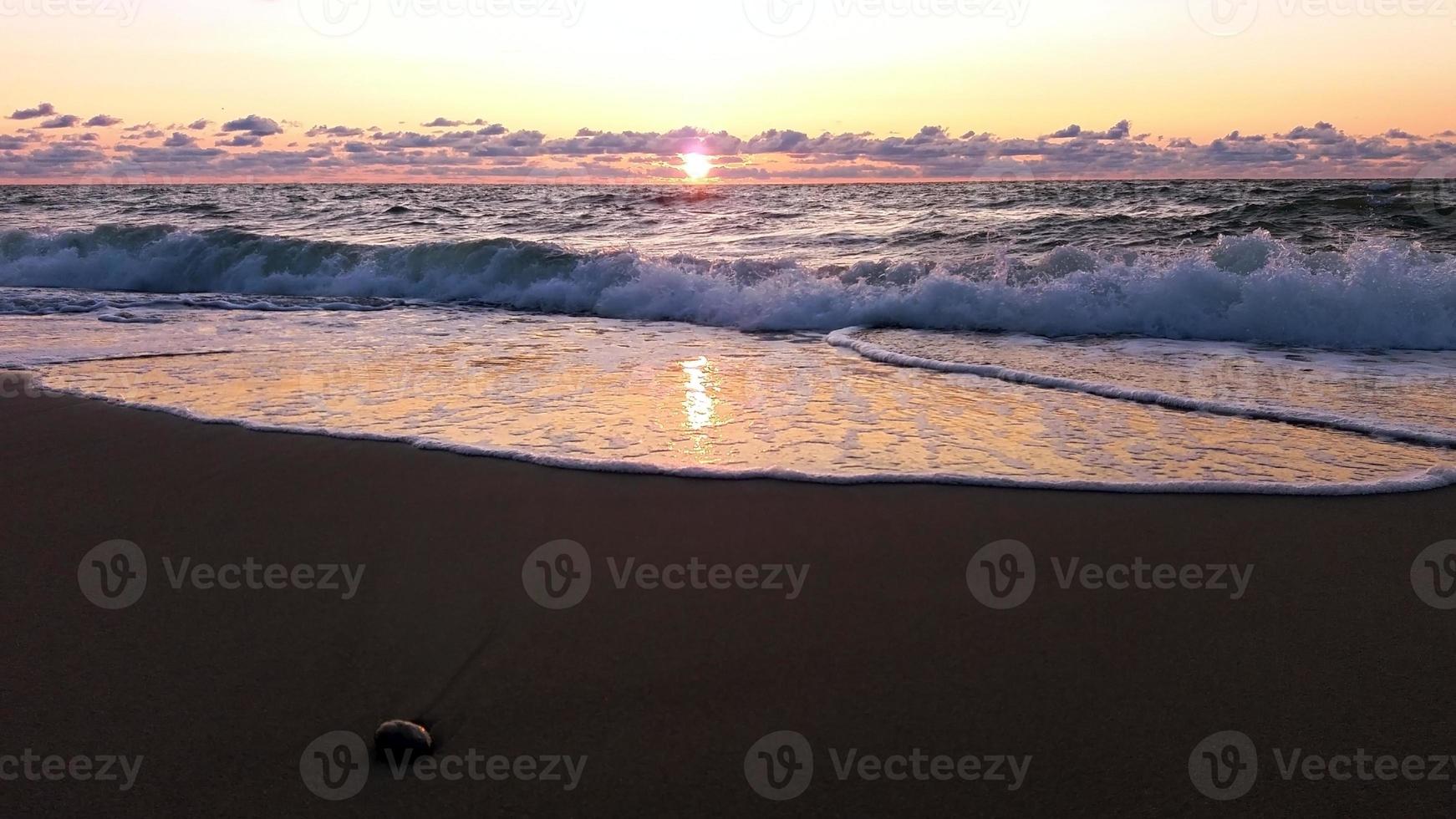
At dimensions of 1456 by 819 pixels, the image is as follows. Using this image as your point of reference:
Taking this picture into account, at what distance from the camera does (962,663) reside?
9.90ft

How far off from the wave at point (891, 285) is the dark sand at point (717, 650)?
19.4 ft

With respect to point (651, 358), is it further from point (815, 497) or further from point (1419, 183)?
point (1419, 183)

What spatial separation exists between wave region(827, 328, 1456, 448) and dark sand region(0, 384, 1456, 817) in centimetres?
124

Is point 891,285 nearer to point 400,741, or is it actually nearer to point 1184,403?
point 1184,403

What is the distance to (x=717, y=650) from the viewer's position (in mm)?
3111

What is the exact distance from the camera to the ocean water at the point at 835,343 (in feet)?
17.7

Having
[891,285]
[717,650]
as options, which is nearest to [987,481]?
[717,650]

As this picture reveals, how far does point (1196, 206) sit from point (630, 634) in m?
22.0

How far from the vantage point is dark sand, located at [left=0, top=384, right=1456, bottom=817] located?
2.44 metres

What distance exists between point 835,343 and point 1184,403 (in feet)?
12.3

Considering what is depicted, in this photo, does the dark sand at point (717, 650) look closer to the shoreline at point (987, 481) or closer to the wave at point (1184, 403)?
the shoreline at point (987, 481)

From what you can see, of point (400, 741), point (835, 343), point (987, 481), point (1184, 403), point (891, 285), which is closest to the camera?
point (400, 741)

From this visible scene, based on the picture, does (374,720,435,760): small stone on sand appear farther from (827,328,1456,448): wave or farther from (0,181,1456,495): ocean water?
(827,328,1456,448): wave

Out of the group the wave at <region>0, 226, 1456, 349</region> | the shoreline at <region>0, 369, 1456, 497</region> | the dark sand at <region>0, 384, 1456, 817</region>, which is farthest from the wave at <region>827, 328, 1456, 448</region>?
the wave at <region>0, 226, 1456, 349</region>
